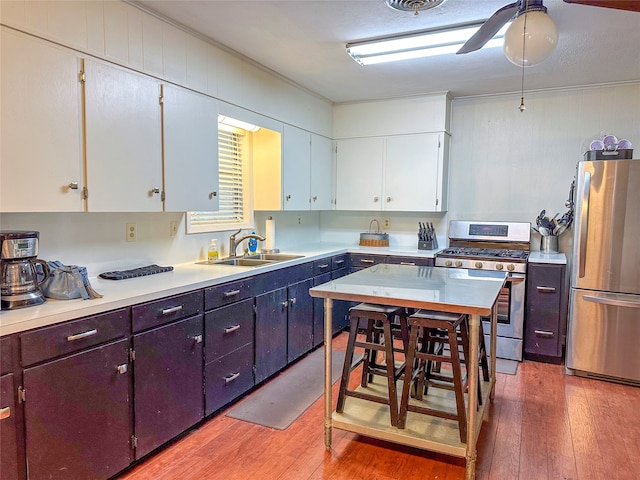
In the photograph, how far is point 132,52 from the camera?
230 cm

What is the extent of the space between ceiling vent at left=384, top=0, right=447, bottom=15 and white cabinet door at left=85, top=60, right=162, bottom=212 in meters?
1.39

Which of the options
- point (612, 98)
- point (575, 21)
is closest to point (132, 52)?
point (575, 21)

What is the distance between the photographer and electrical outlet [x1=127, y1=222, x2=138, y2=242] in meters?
2.67

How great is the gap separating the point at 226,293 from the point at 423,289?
1.16 m

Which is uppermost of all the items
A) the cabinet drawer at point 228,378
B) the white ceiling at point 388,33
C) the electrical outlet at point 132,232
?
the white ceiling at point 388,33

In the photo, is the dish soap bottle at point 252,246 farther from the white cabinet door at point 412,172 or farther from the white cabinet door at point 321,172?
the white cabinet door at point 412,172

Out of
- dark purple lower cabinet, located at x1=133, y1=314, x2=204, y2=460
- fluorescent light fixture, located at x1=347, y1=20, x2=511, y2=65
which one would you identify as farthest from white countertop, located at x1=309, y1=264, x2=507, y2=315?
fluorescent light fixture, located at x1=347, y1=20, x2=511, y2=65

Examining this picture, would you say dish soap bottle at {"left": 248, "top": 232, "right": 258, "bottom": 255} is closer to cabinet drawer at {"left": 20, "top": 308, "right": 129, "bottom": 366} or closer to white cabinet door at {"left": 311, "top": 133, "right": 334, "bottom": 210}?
white cabinet door at {"left": 311, "top": 133, "right": 334, "bottom": 210}

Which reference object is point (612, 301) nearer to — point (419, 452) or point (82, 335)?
point (419, 452)

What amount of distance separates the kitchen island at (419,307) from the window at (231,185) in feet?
4.64

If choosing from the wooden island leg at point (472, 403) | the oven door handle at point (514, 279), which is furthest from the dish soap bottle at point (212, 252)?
the oven door handle at point (514, 279)

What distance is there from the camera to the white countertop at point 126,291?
64.3 inches

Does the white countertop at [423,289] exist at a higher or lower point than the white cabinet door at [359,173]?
lower

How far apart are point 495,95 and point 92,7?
3511mm
